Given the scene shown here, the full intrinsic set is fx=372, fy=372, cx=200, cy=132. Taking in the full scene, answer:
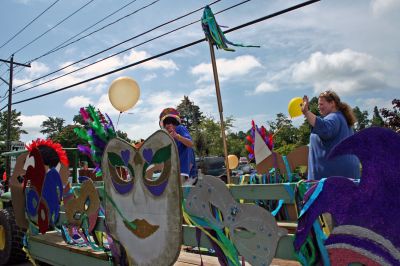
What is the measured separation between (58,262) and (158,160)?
78.2 inches

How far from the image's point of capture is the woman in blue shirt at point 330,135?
2.59 meters

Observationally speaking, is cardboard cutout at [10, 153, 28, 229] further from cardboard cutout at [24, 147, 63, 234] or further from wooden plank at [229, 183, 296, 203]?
wooden plank at [229, 183, 296, 203]

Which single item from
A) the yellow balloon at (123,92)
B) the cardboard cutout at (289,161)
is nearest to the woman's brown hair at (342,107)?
A: the cardboard cutout at (289,161)

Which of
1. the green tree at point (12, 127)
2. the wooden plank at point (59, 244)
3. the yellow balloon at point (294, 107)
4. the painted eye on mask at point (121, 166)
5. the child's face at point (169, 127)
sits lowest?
the wooden plank at point (59, 244)

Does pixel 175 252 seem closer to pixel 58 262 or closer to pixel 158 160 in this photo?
pixel 158 160

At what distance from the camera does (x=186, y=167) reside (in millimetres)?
4082

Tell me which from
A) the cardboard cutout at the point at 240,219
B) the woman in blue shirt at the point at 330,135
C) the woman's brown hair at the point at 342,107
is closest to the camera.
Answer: the cardboard cutout at the point at 240,219

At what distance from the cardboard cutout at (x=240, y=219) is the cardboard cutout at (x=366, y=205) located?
0.83 ft

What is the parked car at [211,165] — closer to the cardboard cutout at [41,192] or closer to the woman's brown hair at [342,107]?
the cardboard cutout at [41,192]

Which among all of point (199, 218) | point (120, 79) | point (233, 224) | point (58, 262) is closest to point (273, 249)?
point (233, 224)

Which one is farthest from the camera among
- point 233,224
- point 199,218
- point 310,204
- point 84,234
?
point 84,234

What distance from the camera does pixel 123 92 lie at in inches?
238

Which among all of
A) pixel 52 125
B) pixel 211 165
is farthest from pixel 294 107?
pixel 52 125

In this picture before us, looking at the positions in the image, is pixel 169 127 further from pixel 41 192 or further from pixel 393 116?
pixel 393 116
